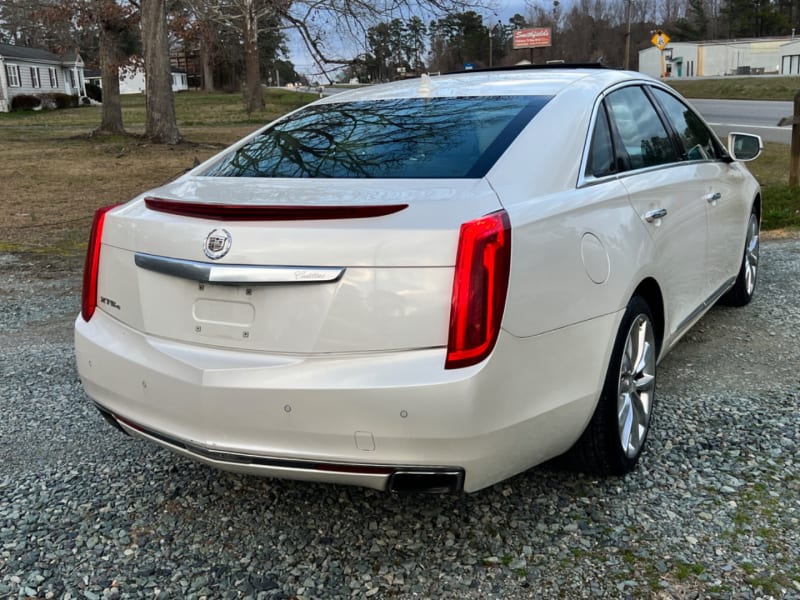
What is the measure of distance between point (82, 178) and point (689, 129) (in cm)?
1286

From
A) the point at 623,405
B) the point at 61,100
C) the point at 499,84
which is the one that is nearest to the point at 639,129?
the point at 499,84

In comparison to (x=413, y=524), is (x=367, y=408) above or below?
above

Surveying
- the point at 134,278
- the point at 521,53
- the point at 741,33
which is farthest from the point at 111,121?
the point at 741,33

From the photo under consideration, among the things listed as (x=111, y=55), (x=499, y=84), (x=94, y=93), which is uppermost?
(x=94, y=93)

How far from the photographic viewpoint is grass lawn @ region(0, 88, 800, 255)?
9352mm

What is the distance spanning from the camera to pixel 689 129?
4.47m

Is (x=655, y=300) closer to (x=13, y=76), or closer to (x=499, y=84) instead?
(x=499, y=84)

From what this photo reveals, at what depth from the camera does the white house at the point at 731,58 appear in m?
74.4

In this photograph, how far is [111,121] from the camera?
22516 millimetres

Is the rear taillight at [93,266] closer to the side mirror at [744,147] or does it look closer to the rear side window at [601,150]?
the rear side window at [601,150]

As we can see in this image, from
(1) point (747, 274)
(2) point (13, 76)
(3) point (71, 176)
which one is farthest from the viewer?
(2) point (13, 76)

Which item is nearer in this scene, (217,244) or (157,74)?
(217,244)

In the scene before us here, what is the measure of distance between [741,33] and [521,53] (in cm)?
2847

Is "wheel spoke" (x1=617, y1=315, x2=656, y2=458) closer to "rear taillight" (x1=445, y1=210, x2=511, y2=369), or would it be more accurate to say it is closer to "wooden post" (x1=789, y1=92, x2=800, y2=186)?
"rear taillight" (x1=445, y1=210, x2=511, y2=369)
